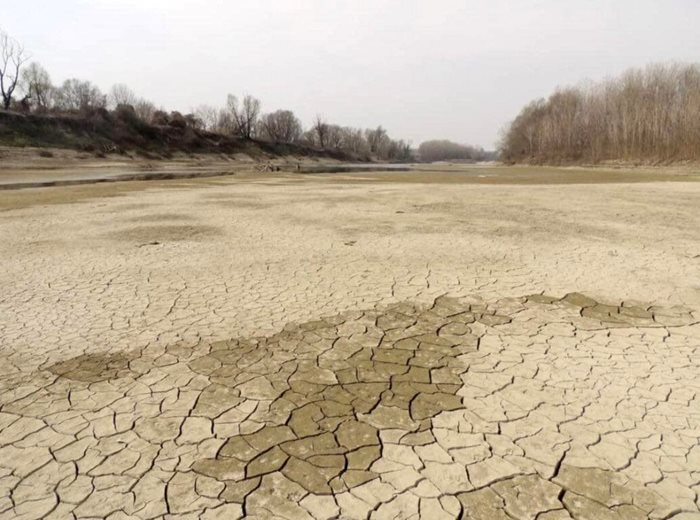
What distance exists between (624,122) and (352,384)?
63.6 meters

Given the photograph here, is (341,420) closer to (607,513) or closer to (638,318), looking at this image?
(607,513)

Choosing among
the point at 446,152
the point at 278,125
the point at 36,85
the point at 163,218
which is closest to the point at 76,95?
the point at 36,85

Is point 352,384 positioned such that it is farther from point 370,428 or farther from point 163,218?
point 163,218

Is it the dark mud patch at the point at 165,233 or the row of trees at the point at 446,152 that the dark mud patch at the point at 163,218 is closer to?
the dark mud patch at the point at 165,233

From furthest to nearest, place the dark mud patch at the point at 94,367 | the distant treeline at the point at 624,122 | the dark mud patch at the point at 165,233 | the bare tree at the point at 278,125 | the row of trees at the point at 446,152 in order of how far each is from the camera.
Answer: the row of trees at the point at 446,152 → the bare tree at the point at 278,125 → the distant treeline at the point at 624,122 → the dark mud patch at the point at 165,233 → the dark mud patch at the point at 94,367

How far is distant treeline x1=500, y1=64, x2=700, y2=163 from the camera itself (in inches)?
1764

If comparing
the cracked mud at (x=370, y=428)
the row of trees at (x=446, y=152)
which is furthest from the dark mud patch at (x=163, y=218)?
the row of trees at (x=446, y=152)

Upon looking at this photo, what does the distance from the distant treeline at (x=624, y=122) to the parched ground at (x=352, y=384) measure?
51.7 meters

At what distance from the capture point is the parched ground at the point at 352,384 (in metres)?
1.93

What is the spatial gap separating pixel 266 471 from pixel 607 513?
1.66 metres

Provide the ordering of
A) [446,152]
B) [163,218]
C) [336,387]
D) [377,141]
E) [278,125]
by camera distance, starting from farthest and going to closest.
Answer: [446,152]
[377,141]
[278,125]
[163,218]
[336,387]

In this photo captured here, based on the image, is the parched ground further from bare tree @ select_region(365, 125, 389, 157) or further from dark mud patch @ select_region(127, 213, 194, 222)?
bare tree @ select_region(365, 125, 389, 157)

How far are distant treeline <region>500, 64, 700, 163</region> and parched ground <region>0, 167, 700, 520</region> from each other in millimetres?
51710

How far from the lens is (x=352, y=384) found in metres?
2.85
